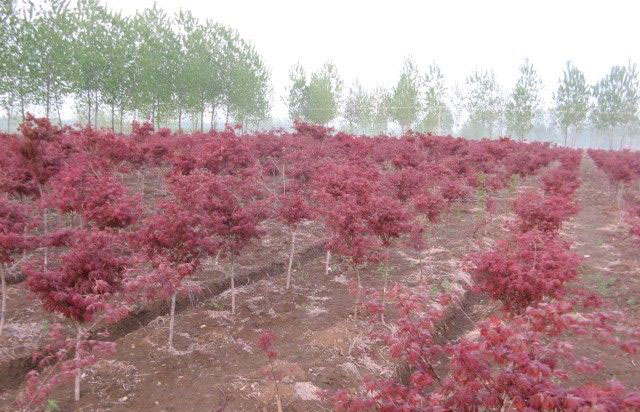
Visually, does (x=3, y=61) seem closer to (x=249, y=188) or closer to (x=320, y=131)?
(x=320, y=131)

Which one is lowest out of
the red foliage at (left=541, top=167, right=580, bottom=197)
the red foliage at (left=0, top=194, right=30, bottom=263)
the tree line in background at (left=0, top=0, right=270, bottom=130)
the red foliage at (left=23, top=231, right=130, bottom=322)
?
the red foliage at (left=23, top=231, right=130, bottom=322)

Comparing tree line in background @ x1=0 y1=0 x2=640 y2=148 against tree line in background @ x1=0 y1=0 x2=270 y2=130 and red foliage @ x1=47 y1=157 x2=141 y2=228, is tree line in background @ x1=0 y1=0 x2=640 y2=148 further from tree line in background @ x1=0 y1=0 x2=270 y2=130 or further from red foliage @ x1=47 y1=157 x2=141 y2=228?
red foliage @ x1=47 y1=157 x2=141 y2=228

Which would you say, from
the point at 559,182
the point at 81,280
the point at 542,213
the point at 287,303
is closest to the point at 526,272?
the point at 542,213

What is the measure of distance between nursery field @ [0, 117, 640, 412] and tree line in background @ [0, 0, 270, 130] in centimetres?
1416

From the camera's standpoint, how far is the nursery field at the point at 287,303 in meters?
3.43

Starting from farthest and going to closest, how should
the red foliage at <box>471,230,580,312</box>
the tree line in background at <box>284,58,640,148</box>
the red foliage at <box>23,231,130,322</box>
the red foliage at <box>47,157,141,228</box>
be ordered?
the tree line in background at <box>284,58,640,148</box> → the red foliage at <box>47,157,141,228</box> → the red foliage at <box>471,230,580,312</box> → the red foliage at <box>23,231,130,322</box>

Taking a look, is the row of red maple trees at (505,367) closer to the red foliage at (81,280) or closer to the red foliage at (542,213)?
the red foliage at (81,280)

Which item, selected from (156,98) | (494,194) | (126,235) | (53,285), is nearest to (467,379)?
(53,285)

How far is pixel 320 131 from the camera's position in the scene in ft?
71.8

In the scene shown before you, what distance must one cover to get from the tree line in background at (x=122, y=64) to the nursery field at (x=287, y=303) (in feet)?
46.5

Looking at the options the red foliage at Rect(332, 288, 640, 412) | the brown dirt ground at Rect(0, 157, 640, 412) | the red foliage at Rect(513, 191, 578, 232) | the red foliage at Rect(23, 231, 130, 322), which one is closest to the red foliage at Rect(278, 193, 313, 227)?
the brown dirt ground at Rect(0, 157, 640, 412)

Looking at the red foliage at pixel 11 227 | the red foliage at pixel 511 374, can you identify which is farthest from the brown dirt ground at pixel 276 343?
the red foliage at pixel 511 374

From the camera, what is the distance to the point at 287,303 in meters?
9.23

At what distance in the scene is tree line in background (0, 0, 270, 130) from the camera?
25250 millimetres
